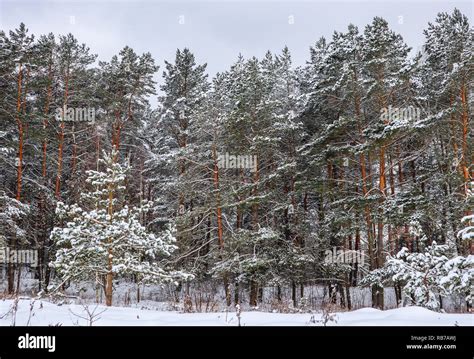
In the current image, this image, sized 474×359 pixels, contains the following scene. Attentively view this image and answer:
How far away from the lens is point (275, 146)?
60.4 feet

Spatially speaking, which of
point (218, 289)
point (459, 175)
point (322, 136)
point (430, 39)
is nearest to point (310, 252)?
point (322, 136)

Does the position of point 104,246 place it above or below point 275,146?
below

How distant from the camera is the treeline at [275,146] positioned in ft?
46.8

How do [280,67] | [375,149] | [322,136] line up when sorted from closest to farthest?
[375,149], [322,136], [280,67]

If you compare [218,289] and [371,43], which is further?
[218,289]

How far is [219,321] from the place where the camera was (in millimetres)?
5391

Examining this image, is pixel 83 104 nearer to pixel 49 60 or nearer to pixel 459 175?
pixel 49 60

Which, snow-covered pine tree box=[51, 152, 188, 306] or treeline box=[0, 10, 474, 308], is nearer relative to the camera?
snow-covered pine tree box=[51, 152, 188, 306]

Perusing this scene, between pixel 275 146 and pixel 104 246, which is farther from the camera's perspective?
pixel 275 146

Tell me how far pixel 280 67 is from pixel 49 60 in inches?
656

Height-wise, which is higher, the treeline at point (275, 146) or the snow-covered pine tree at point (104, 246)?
the treeline at point (275, 146)

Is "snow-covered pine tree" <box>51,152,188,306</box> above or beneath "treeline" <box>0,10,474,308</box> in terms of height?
beneath

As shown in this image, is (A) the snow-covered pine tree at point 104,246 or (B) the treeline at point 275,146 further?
(B) the treeline at point 275,146

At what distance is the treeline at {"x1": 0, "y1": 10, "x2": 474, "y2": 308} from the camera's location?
46.8ft
